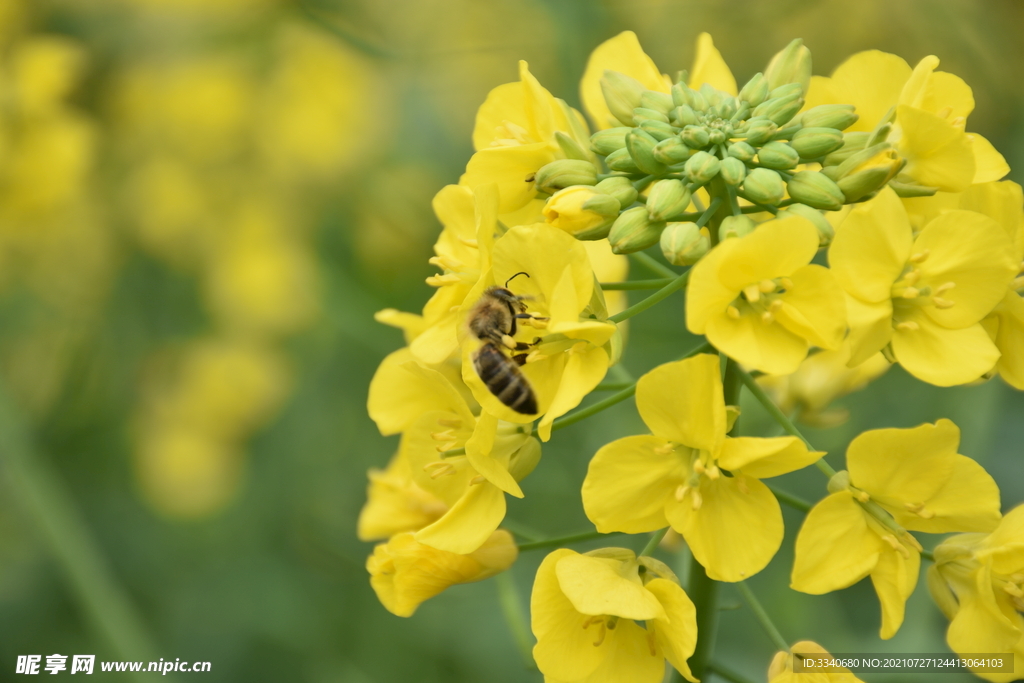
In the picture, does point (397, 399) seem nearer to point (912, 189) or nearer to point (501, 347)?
point (501, 347)

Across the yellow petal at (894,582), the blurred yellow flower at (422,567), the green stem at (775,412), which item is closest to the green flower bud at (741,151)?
the green stem at (775,412)

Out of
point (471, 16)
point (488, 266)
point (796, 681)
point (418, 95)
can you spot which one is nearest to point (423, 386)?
point (488, 266)

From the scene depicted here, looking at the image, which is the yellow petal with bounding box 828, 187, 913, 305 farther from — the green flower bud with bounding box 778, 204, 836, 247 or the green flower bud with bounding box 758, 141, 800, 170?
the green flower bud with bounding box 758, 141, 800, 170

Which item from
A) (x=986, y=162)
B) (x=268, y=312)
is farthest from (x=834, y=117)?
(x=268, y=312)

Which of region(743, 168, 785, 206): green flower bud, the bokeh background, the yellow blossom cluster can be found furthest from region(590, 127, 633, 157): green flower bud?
the bokeh background

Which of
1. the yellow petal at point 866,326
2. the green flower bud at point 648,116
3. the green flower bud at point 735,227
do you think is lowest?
the yellow petal at point 866,326

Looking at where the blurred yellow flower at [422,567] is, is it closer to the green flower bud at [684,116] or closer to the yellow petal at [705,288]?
the yellow petal at [705,288]

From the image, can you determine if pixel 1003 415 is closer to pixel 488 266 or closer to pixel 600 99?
pixel 600 99
